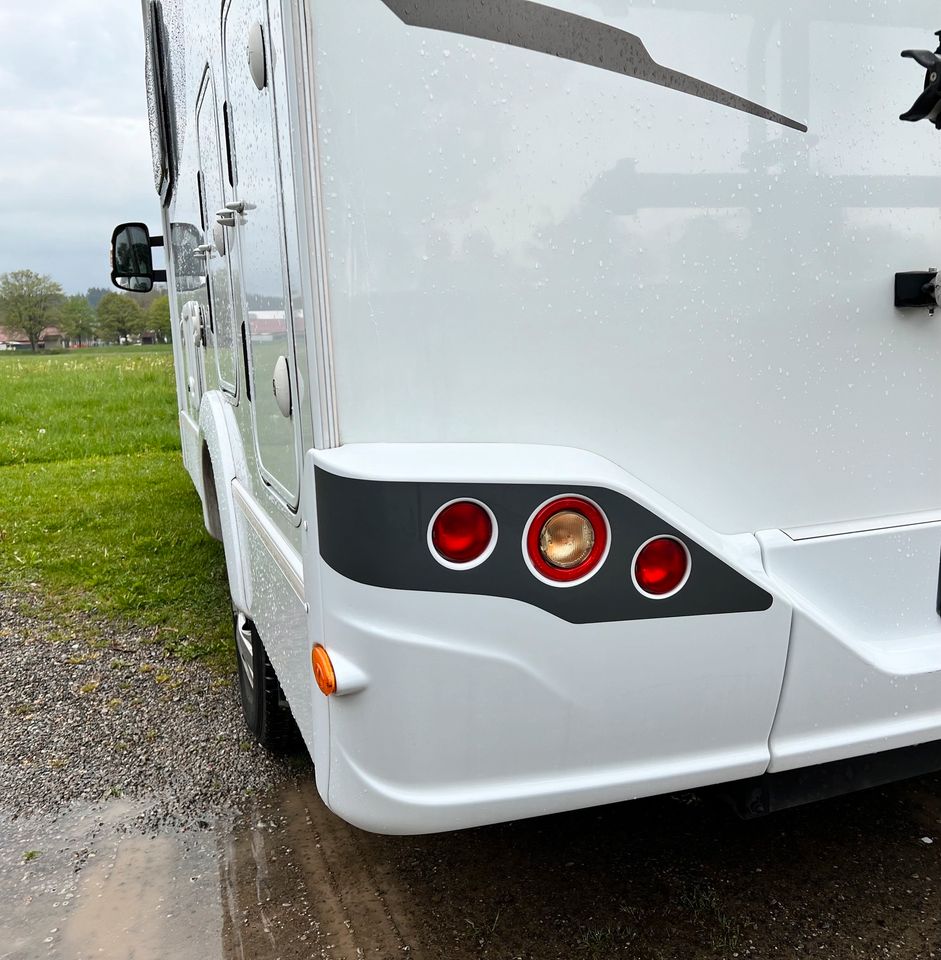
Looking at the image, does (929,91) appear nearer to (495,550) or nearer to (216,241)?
(495,550)

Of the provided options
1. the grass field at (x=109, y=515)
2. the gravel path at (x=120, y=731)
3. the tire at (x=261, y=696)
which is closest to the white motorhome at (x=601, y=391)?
the tire at (x=261, y=696)

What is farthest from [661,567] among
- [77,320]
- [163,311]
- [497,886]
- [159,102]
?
[77,320]

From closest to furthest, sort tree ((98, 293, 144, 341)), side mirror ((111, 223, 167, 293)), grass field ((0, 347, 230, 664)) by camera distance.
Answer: grass field ((0, 347, 230, 664))
side mirror ((111, 223, 167, 293))
tree ((98, 293, 144, 341))

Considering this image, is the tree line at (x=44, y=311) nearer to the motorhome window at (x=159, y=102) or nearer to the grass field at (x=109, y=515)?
Result: the grass field at (x=109, y=515)

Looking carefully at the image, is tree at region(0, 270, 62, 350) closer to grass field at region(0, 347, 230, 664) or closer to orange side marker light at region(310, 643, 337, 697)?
grass field at region(0, 347, 230, 664)

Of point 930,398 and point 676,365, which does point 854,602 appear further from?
point 676,365

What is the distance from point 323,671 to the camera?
5.76 feet

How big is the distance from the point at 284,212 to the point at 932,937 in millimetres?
2324

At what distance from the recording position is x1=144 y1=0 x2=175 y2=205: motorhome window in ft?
13.4

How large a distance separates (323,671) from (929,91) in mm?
1609

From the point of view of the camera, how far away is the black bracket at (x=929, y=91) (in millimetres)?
1693

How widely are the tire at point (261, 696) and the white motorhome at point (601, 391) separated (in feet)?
3.65

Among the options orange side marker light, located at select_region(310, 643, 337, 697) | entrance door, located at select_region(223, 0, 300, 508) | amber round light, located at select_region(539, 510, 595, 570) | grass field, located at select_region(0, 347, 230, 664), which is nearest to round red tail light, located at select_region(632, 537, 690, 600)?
amber round light, located at select_region(539, 510, 595, 570)

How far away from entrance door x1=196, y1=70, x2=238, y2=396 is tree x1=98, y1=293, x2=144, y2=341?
12.4 meters
